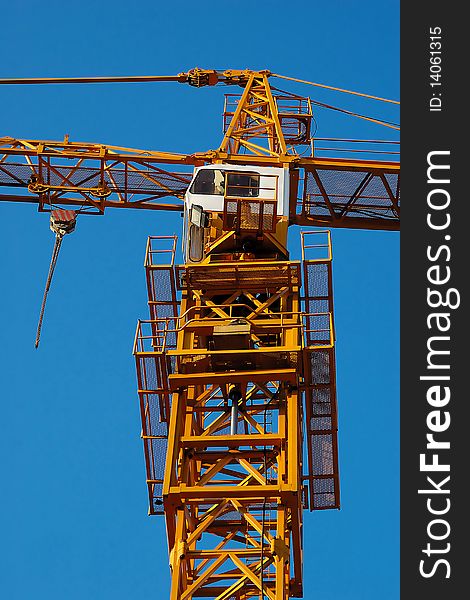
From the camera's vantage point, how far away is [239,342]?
30016mm

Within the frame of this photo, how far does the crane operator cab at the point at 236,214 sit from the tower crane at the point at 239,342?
0.10ft

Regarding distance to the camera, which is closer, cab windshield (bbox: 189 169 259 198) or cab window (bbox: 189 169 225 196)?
cab windshield (bbox: 189 169 259 198)

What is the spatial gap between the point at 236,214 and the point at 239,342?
3.65 meters

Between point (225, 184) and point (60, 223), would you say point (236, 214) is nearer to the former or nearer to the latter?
point (225, 184)

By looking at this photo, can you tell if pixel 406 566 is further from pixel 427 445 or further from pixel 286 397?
pixel 286 397

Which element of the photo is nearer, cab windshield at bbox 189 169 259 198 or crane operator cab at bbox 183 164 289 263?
crane operator cab at bbox 183 164 289 263

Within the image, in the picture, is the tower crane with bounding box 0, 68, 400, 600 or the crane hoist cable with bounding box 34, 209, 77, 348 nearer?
the tower crane with bounding box 0, 68, 400, 600

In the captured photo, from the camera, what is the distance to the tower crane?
1128 inches

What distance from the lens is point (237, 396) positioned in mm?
30672

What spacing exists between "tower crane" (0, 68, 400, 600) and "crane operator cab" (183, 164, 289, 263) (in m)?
0.03

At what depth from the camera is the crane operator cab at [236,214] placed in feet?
107

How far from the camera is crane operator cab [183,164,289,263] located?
32625 mm

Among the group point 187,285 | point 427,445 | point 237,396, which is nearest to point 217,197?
point 187,285

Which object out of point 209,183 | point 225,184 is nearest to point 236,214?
point 225,184
